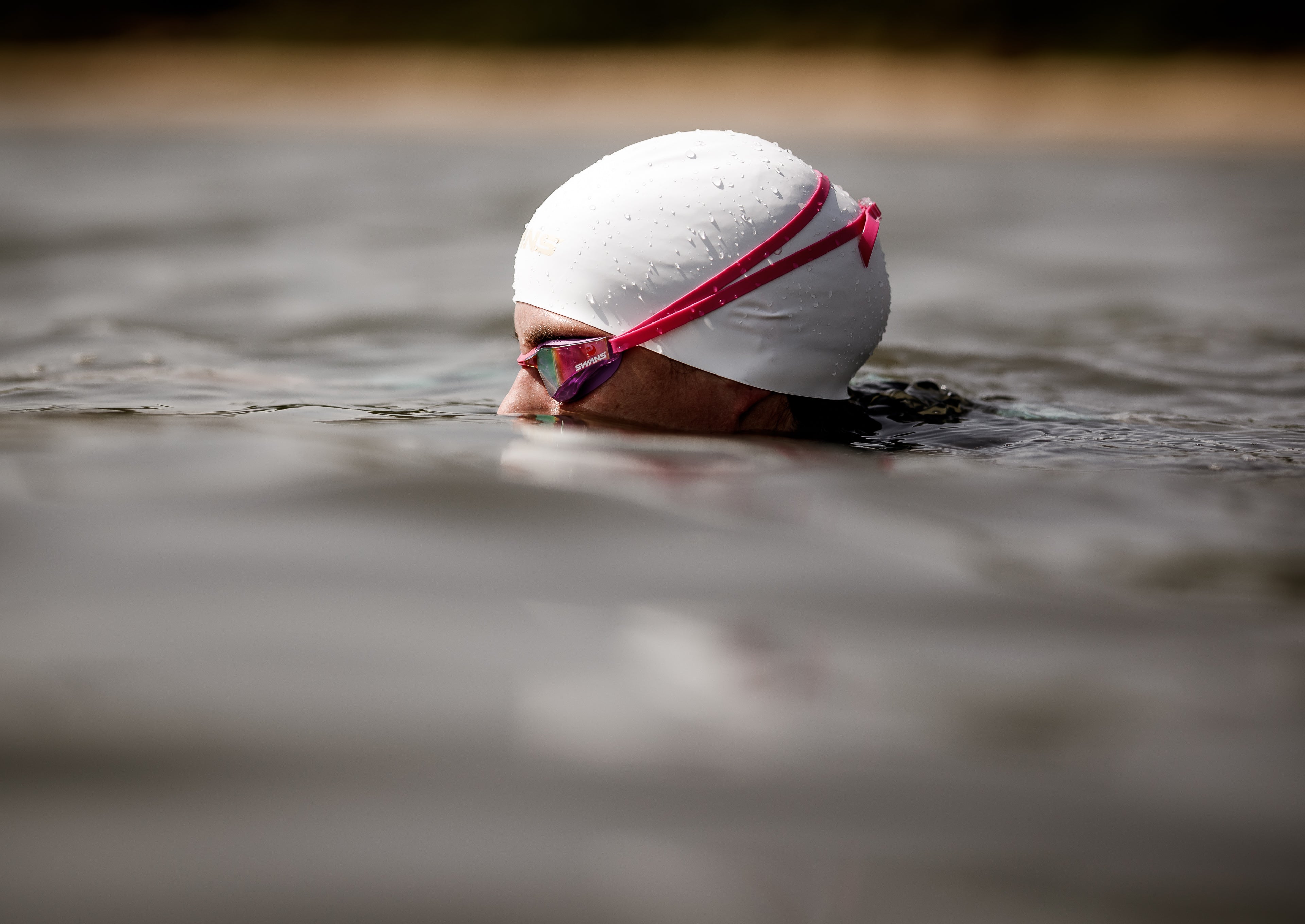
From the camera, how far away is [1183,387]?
5582mm

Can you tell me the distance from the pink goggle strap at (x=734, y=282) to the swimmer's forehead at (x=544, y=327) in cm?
10

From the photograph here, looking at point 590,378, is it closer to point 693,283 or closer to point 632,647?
point 693,283

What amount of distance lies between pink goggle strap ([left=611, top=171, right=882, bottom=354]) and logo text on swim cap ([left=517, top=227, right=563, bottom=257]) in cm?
32

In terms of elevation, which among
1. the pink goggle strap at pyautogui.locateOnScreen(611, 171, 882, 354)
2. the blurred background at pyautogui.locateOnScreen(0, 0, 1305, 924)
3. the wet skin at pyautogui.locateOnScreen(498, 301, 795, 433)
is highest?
the pink goggle strap at pyautogui.locateOnScreen(611, 171, 882, 354)

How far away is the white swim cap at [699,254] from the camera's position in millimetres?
3514

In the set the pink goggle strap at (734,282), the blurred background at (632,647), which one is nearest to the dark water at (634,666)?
the blurred background at (632,647)

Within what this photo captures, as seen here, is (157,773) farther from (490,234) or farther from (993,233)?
(993,233)

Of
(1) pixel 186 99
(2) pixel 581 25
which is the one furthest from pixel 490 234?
(2) pixel 581 25

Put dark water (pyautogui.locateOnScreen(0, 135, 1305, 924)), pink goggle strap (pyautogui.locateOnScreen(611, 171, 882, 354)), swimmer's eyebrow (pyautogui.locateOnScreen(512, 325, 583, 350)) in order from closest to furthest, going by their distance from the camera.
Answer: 1. dark water (pyautogui.locateOnScreen(0, 135, 1305, 924))
2. pink goggle strap (pyautogui.locateOnScreen(611, 171, 882, 354))
3. swimmer's eyebrow (pyautogui.locateOnScreen(512, 325, 583, 350))

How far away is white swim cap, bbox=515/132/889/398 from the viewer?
351cm

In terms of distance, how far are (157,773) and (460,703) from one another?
0.41 meters

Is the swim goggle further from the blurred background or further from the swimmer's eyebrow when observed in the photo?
the blurred background

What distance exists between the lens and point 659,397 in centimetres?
363

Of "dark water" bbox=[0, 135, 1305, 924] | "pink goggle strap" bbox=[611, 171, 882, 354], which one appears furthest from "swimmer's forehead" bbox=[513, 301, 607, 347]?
"dark water" bbox=[0, 135, 1305, 924]
